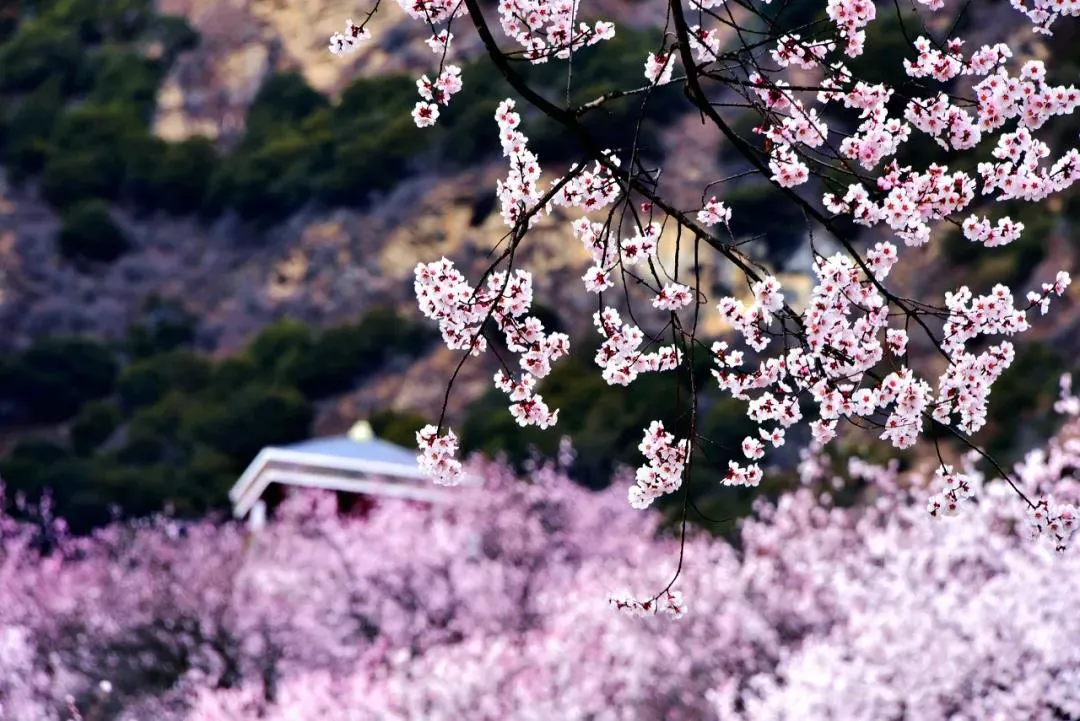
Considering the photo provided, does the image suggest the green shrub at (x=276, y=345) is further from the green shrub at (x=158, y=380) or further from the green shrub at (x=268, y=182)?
the green shrub at (x=268, y=182)

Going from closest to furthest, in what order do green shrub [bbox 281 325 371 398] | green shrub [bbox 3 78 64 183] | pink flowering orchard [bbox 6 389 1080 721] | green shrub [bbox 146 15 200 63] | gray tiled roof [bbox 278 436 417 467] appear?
1. pink flowering orchard [bbox 6 389 1080 721]
2. gray tiled roof [bbox 278 436 417 467]
3. green shrub [bbox 281 325 371 398]
4. green shrub [bbox 3 78 64 183]
5. green shrub [bbox 146 15 200 63]

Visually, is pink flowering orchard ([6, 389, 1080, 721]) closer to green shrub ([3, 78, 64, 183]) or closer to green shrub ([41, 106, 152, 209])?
green shrub ([41, 106, 152, 209])

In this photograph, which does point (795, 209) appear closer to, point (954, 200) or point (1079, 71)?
point (1079, 71)

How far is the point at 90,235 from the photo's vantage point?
69938mm

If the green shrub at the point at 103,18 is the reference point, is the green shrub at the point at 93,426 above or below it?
below

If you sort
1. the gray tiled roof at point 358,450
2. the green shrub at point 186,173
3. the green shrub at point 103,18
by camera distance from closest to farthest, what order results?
1. the gray tiled roof at point 358,450
2. the green shrub at point 186,173
3. the green shrub at point 103,18

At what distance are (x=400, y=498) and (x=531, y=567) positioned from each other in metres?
3.21

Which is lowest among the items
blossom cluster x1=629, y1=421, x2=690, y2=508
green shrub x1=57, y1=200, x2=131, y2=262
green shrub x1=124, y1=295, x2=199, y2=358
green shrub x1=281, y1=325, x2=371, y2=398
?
blossom cluster x1=629, y1=421, x2=690, y2=508

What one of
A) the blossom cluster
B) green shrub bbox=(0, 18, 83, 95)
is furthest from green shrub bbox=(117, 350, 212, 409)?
the blossom cluster

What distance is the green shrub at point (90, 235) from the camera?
229 ft

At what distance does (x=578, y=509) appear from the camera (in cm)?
Answer: 2878

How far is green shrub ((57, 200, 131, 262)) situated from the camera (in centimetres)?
6993

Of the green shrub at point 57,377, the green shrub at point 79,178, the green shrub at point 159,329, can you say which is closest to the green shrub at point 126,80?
the green shrub at point 79,178

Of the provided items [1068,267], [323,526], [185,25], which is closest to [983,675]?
[323,526]
